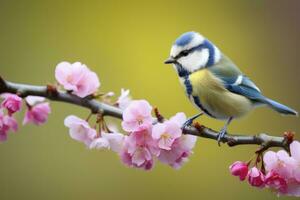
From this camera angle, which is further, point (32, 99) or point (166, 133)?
point (32, 99)

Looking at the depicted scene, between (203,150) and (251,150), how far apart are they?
0.58 feet

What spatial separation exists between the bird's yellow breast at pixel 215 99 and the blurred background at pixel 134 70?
95cm

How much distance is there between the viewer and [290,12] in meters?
2.20

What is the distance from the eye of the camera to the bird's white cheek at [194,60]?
106 centimetres

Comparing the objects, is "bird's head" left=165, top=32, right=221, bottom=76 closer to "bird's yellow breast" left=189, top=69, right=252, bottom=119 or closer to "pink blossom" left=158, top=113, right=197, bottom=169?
"bird's yellow breast" left=189, top=69, right=252, bottom=119

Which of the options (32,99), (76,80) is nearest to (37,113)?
(32,99)

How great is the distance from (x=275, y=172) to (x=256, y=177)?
0.04 metres

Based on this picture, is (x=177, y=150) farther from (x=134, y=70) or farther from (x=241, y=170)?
(x=134, y=70)

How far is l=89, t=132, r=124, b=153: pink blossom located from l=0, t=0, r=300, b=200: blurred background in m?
1.10

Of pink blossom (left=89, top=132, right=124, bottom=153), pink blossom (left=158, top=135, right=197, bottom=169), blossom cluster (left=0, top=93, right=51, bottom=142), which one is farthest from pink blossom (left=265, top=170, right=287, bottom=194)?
blossom cluster (left=0, top=93, right=51, bottom=142)

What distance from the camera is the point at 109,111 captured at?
909 millimetres

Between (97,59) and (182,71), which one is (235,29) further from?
(182,71)

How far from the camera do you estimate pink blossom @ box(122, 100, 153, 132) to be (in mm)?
888

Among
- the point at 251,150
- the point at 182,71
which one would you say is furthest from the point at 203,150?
the point at 182,71
